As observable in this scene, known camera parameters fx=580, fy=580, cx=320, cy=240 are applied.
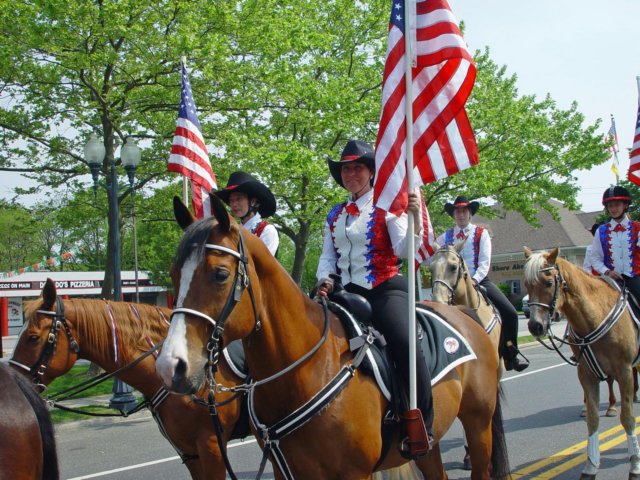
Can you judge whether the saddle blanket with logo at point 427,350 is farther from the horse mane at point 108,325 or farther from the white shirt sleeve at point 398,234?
the horse mane at point 108,325

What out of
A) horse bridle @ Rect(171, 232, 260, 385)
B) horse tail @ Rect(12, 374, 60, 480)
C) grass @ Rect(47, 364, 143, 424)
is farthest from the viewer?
grass @ Rect(47, 364, 143, 424)

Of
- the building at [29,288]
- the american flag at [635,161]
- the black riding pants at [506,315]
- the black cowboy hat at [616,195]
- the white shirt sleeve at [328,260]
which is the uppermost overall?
the american flag at [635,161]

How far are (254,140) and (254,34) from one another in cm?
283

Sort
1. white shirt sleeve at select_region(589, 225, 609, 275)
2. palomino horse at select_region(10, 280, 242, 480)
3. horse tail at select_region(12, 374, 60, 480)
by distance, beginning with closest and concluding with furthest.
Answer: horse tail at select_region(12, 374, 60, 480)
palomino horse at select_region(10, 280, 242, 480)
white shirt sleeve at select_region(589, 225, 609, 275)

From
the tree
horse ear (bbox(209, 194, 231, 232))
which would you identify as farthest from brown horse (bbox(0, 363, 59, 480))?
the tree

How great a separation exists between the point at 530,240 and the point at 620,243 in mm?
46295

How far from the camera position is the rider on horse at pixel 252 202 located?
5301mm

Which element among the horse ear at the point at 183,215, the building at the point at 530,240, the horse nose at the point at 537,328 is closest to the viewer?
the horse ear at the point at 183,215

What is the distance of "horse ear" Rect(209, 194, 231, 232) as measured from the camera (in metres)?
2.84

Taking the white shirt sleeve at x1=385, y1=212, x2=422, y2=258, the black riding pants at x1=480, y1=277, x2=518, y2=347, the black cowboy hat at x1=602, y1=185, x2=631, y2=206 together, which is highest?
the black cowboy hat at x1=602, y1=185, x2=631, y2=206

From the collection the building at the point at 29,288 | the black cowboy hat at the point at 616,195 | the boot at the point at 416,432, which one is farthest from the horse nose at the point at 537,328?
the building at the point at 29,288

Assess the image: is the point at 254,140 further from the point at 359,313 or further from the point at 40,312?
the point at 359,313

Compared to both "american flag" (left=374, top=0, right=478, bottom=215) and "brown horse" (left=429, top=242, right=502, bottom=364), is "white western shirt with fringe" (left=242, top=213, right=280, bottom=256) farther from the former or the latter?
"brown horse" (left=429, top=242, right=502, bottom=364)

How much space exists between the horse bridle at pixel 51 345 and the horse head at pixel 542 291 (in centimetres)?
487
